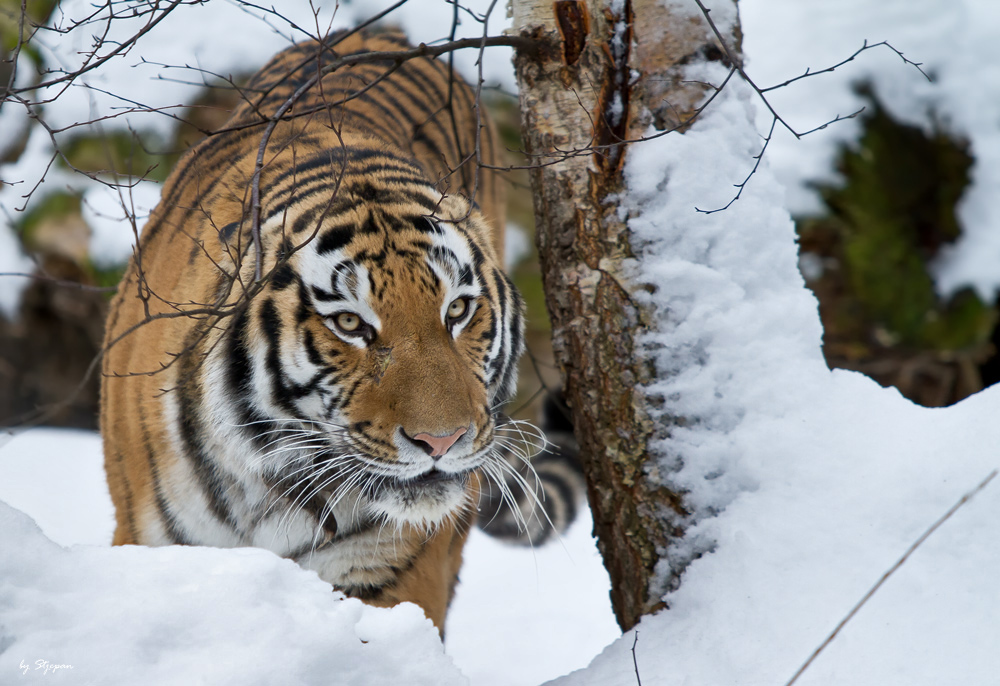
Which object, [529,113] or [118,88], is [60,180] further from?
[529,113]

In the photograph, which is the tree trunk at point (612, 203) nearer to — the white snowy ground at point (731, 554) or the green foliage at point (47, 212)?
the white snowy ground at point (731, 554)

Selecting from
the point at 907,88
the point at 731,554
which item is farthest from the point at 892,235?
the point at 731,554

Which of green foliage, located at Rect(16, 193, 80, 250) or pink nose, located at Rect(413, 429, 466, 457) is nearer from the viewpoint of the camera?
pink nose, located at Rect(413, 429, 466, 457)

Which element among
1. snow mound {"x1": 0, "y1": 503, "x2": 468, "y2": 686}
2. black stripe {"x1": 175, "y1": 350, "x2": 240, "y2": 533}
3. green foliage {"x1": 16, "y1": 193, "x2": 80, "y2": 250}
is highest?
green foliage {"x1": 16, "y1": 193, "x2": 80, "y2": 250}

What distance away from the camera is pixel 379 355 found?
1.41 meters

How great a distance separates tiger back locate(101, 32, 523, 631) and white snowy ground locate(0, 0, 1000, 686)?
1.11 ft

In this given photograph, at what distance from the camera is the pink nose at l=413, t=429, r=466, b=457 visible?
1.36 metres

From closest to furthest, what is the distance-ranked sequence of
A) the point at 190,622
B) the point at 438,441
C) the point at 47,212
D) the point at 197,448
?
the point at 190,622, the point at 438,441, the point at 197,448, the point at 47,212

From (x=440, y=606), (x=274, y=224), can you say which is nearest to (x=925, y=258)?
(x=440, y=606)

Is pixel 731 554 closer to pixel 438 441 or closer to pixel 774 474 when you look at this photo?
pixel 774 474

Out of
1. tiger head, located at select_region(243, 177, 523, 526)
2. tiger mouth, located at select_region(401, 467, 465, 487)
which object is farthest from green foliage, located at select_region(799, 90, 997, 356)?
tiger mouth, located at select_region(401, 467, 465, 487)

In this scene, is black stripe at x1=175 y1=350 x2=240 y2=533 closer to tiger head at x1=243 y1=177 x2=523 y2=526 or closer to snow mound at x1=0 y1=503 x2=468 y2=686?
tiger head at x1=243 y1=177 x2=523 y2=526

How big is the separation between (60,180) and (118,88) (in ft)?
1.74

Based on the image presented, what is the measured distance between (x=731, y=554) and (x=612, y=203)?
69cm
